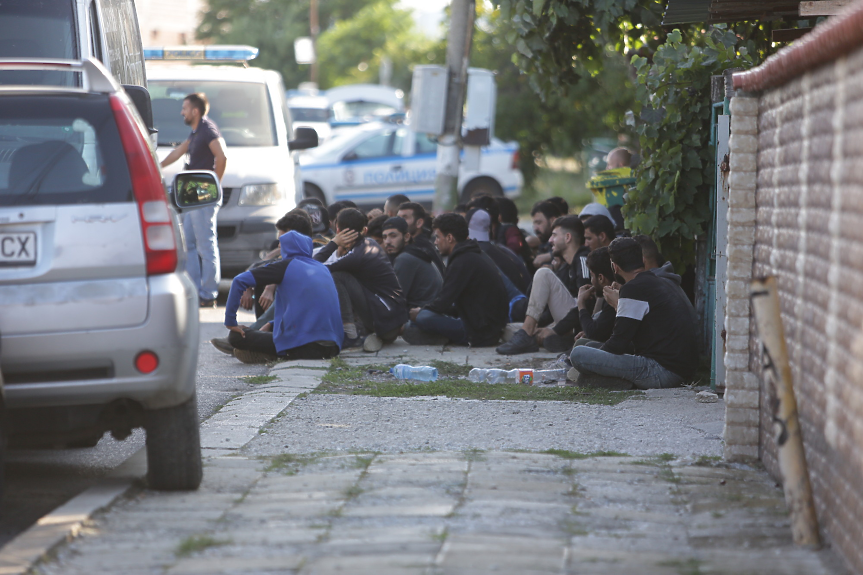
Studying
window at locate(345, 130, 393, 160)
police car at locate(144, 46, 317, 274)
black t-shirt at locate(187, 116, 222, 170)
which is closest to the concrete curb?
black t-shirt at locate(187, 116, 222, 170)

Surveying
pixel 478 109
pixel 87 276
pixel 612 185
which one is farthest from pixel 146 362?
pixel 478 109

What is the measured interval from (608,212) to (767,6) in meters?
3.67

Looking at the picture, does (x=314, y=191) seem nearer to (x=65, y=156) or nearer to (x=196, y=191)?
(x=196, y=191)

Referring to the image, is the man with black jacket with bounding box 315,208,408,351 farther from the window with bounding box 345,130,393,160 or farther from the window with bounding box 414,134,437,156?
the window with bounding box 414,134,437,156

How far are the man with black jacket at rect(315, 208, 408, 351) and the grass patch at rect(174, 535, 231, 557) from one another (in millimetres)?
5111

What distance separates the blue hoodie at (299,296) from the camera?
26.2 feet

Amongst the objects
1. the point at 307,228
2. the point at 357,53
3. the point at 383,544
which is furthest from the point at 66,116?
the point at 357,53

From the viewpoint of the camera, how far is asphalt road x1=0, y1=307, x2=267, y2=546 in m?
4.38

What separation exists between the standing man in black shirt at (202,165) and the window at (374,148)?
29.2ft

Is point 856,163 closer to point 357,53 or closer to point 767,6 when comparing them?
point 767,6

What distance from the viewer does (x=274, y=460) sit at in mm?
4984

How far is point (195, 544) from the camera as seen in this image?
148 inches

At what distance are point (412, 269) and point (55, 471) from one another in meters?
5.25

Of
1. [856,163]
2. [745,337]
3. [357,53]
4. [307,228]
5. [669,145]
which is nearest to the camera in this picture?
[856,163]
